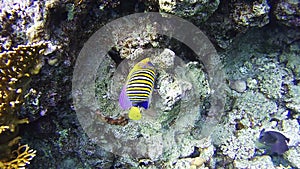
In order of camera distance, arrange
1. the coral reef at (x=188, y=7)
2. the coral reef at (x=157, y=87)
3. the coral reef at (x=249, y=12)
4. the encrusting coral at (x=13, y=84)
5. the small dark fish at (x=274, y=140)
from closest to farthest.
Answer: the encrusting coral at (x=13, y=84)
the coral reef at (x=157, y=87)
the coral reef at (x=188, y=7)
the coral reef at (x=249, y=12)
the small dark fish at (x=274, y=140)

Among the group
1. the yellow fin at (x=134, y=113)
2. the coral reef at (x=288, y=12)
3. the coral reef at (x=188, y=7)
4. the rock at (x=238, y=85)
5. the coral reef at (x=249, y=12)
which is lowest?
the yellow fin at (x=134, y=113)

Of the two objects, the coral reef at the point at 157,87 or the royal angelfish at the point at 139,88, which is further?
the royal angelfish at the point at 139,88

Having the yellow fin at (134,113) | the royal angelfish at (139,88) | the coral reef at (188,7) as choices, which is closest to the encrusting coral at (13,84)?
the royal angelfish at (139,88)

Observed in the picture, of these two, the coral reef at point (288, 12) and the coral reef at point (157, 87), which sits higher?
the coral reef at point (288, 12)

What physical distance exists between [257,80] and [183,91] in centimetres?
172

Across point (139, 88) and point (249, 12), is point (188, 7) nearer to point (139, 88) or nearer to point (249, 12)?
point (249, 12)

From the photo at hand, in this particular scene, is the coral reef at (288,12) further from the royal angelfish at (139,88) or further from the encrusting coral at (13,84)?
the encrusting coral at (13,84)

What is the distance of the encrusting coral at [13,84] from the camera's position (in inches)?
87.5

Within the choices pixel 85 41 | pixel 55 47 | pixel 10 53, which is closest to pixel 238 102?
pixel 85 41

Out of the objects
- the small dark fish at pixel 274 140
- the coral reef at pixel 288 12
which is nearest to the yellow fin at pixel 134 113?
the small dark fish at pixel 274 140

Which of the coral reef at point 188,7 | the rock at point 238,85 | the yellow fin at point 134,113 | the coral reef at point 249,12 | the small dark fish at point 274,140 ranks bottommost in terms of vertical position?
the small dark fish at point 274,140

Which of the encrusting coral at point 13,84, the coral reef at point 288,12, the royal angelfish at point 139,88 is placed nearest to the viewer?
the encrusting coral at point 13,84

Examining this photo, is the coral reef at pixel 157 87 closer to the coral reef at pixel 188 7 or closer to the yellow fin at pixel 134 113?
the coral reef at pixel 188 7

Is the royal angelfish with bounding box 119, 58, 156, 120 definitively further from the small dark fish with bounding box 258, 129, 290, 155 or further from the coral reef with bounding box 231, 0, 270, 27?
the small dark fish with bounding box 258, 129, 290, 155
